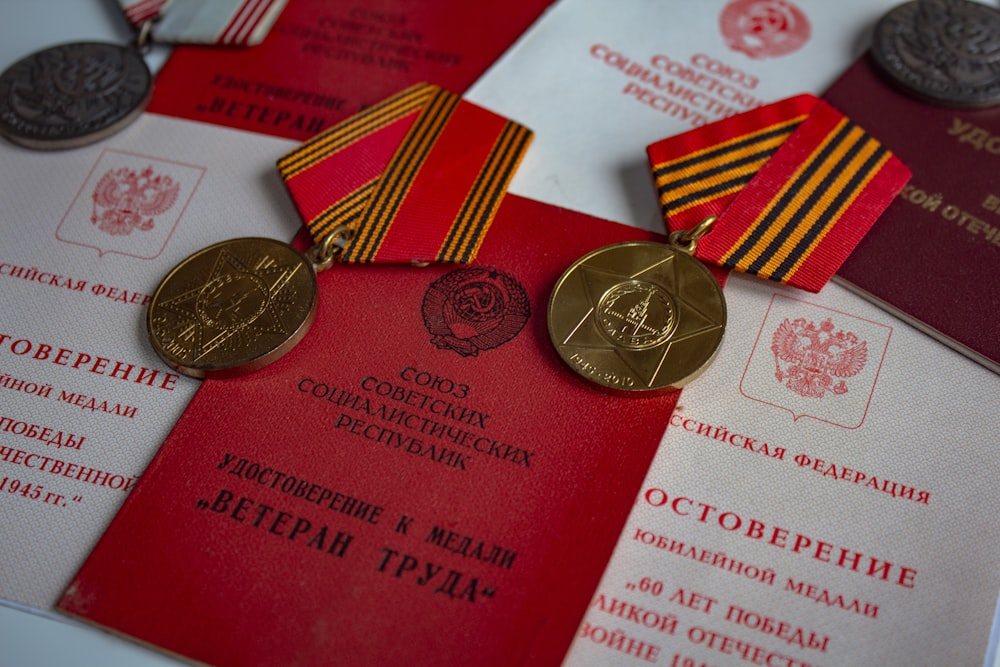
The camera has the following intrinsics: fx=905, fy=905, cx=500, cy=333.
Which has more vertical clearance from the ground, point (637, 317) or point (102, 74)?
point (102, 74)

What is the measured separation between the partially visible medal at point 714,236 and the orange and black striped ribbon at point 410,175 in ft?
0.57

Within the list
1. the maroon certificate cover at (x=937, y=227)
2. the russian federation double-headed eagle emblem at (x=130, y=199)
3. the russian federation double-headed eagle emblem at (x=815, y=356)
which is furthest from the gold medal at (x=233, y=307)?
the maroon certificate cover at (x=937, y=227)

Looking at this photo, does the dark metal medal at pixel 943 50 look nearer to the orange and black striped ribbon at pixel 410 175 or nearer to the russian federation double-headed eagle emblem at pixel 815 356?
the russian federation double-headed eagle emblem at pixel 815 356

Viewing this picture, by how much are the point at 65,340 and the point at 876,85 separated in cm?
116

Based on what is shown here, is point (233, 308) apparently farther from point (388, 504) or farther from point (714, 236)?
point (714, 236)

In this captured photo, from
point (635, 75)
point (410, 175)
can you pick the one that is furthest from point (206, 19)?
point (635, 75)

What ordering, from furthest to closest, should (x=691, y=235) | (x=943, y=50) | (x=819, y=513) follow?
1. (x=943, y=50)
2. (x=691, y=235)
3. (x=819, y=513)

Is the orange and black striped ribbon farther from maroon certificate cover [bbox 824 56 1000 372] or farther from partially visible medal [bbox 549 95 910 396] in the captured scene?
maroon certificate cover [bbox 824 56 1000 372]

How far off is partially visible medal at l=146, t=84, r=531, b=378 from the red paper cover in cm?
4

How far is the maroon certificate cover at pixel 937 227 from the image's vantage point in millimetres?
1104

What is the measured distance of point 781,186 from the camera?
1188 mm

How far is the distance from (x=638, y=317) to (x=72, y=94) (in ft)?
2.92

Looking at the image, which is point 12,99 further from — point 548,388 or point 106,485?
point 548,388

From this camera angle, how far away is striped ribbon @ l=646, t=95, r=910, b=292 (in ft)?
3.73
